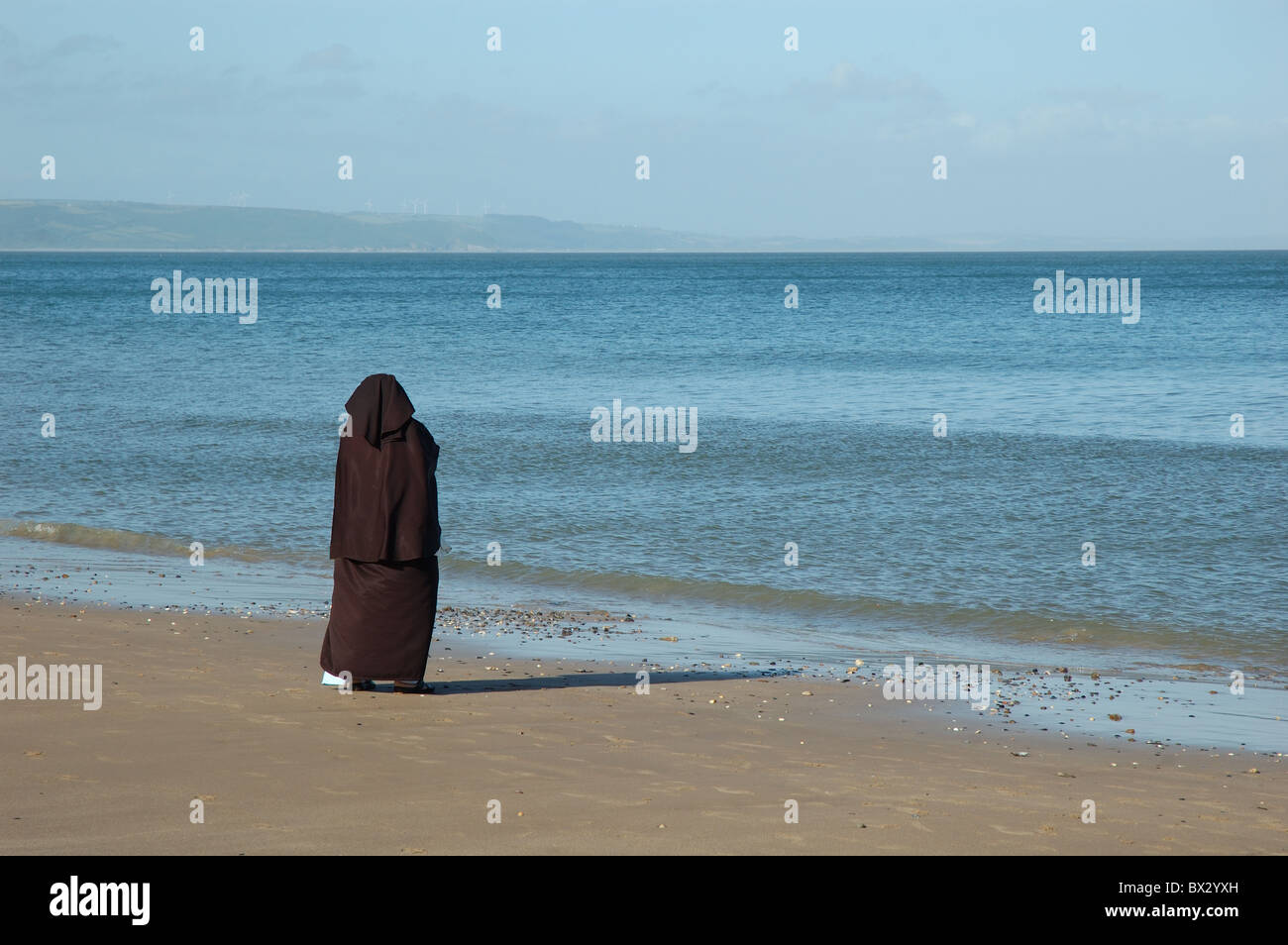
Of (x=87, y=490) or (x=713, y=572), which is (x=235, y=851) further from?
(x=87, y=490)

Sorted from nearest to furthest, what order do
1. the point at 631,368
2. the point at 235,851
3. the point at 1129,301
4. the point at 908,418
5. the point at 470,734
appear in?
the point at 235,851
the point at 470,734
the point at 908,418
the point at 631,368
the point at 1129,301

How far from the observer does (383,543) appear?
6852 millimetres

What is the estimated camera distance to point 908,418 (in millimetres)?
22531

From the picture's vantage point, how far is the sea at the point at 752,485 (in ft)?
33.6

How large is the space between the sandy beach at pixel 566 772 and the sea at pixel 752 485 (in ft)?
6.21

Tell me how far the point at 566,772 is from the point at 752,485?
10504 mm

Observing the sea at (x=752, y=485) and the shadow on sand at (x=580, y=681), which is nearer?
the shadow on sand at (x=580, y=681)

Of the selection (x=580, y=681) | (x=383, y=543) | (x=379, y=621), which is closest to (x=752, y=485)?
(x=580, y=681)

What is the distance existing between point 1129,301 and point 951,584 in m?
58.4

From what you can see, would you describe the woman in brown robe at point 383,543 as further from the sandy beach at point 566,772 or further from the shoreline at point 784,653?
the shoreline at point 784,653

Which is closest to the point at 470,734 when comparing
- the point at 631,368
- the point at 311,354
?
the point at 631,368

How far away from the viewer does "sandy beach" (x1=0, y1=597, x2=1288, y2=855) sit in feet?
15.6

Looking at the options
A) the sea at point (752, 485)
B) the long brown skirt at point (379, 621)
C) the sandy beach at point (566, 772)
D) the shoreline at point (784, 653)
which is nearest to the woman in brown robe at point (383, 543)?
the long brown skirt at point (379, 621)

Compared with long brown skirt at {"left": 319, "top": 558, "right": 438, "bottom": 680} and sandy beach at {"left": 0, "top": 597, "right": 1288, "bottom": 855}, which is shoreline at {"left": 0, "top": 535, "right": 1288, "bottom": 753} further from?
long brown skirt at {"left": 319, "top": 558, "right": 438, "bottom": 680}
